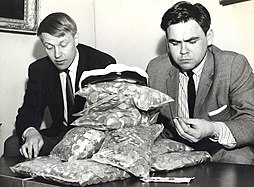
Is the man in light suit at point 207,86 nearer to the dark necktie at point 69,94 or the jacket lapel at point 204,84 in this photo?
the jacket lapel at point 204,84

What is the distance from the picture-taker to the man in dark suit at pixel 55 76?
2.30 metres

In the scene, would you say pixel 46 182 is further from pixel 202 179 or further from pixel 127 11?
pixel 127 11

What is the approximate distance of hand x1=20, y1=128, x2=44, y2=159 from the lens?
6.40 feet

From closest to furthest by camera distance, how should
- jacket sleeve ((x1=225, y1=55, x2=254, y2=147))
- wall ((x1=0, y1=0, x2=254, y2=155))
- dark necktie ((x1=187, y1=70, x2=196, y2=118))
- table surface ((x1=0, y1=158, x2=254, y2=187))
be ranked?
table surface ((x1=0, y1=158, x2=254, y2=187)) → jacket sleeve ((x1=225, y1=55, x2=254, y2=147)) → dark necktie ((x1=187, y1=70, x2=196, y2=118)) → wall ((x1=0, y1=0, x2=254, y2=155))

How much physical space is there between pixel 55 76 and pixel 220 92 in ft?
3.19

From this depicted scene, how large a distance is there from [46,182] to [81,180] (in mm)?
172

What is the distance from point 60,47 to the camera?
7.57ft

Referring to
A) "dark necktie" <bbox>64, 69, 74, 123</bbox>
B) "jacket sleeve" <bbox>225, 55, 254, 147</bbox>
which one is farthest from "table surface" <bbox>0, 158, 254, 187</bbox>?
"dark necktie" <bbox>64, 69, 74, 123</bbox>

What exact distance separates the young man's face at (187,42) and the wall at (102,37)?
568 millimetres

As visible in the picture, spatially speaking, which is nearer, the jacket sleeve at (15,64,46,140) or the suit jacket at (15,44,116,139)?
the jacket sleeve at (15,64,46,140)

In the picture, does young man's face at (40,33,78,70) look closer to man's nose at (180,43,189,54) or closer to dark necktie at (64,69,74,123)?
dark necktie at (64,69,74,123)

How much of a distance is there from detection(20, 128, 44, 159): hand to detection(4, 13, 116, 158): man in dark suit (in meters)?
0.15

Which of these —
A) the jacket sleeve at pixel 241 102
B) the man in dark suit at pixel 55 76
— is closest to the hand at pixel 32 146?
the man in dark suit at pixel 55 76

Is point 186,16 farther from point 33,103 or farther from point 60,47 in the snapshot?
point 33,103
